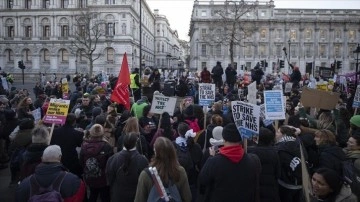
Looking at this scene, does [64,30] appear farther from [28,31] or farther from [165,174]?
[165,174]

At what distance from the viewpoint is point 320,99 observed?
9.68m

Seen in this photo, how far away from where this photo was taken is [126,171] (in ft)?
17.2

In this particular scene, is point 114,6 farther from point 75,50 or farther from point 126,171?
point 126,171

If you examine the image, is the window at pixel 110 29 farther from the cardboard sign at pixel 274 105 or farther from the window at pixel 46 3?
the cardboard sign at pixel 274 105

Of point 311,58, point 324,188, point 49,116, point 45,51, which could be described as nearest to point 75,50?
point 45,51

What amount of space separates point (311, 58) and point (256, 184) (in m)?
82.4

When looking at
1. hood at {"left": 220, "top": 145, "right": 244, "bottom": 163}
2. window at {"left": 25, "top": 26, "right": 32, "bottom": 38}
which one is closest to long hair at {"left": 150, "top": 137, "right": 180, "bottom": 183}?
hood at {"left": 220, "top": 145, "right": 244, "bottom": 163}

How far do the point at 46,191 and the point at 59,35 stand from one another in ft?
217

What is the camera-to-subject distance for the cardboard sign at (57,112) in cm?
747

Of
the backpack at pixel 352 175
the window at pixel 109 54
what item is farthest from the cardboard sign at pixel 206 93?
the window at pixel 109 54

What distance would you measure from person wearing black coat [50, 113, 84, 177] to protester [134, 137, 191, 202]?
8.86 ft

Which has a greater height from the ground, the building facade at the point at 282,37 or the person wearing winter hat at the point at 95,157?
Result: the building facade at the point at 282,37

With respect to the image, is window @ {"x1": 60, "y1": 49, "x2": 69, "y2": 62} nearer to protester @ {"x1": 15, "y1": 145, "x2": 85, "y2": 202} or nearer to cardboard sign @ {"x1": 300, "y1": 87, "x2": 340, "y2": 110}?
cardboard sign @ {"x1": 300, "y1": 87, "x2": 340, "y2": 110}

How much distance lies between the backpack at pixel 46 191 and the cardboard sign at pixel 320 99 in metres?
7.00
